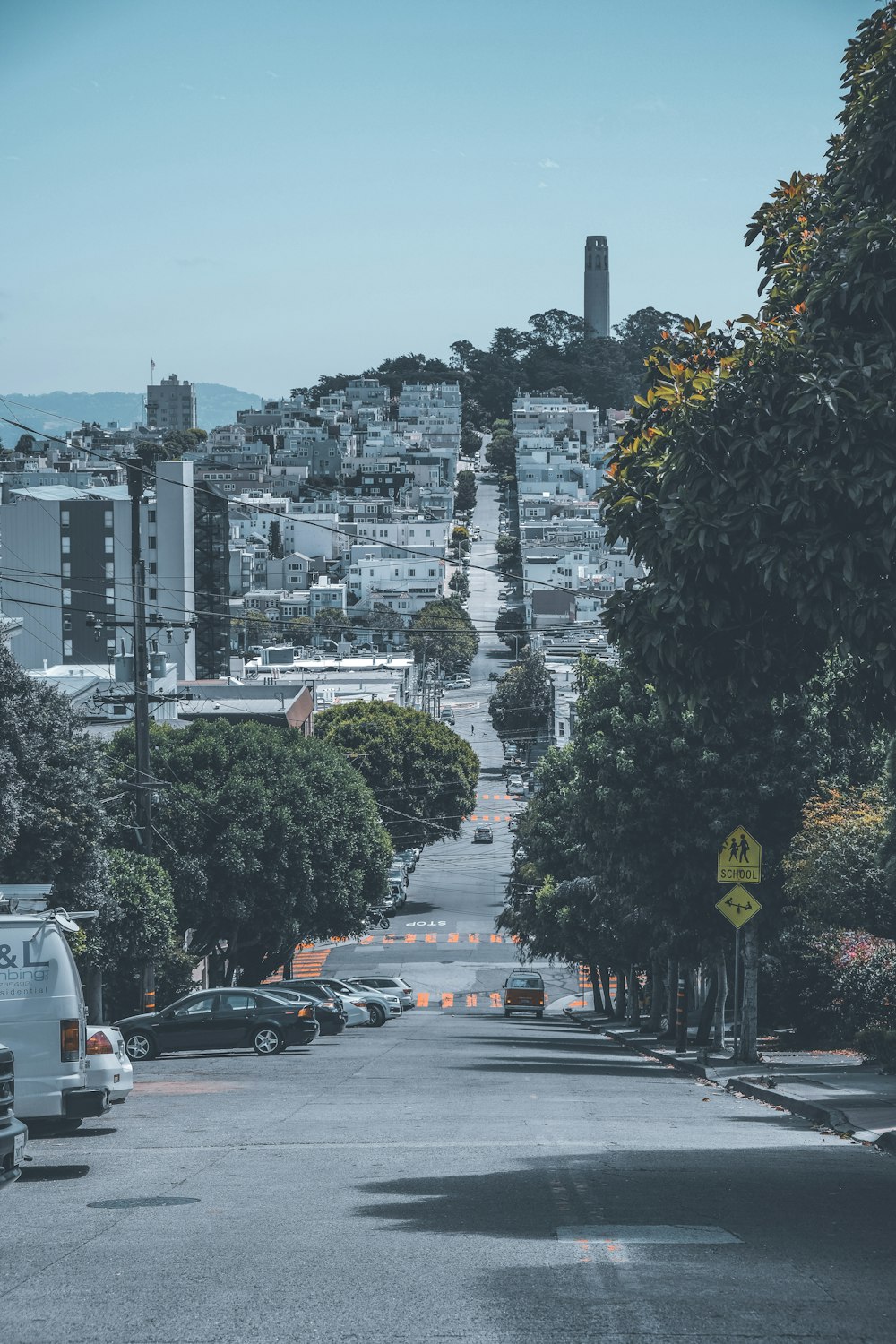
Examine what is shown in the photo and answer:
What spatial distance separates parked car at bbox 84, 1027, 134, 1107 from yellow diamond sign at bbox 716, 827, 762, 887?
10.8 meters

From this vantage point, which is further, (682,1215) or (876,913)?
(876,913)

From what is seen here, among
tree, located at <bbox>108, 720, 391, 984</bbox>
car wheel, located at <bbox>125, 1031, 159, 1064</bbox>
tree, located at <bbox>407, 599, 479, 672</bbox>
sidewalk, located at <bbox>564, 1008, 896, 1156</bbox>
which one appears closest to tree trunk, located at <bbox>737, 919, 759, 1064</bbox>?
sidewalk, located at <bbox>564, 1008, 896, 1156</bbox>

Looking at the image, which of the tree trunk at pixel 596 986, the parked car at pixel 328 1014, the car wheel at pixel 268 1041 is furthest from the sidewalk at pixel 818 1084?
the tree trunk at pixel 596 986

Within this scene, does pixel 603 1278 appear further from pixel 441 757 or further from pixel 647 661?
pixel 441 757

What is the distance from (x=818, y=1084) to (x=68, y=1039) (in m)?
11.0

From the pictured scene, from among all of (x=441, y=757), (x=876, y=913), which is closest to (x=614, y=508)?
(x=876, y=913)

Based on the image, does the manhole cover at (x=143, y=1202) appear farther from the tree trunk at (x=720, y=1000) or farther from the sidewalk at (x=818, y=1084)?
the tree trunk at (x=720, y=1000)

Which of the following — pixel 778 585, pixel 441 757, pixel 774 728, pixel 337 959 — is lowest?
pixel 337 959

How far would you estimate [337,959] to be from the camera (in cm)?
7619

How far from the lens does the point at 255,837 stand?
1686 inches

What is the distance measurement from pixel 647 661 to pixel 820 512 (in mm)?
1757

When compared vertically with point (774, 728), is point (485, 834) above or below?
below

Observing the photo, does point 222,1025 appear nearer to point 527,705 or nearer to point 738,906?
point 738,906

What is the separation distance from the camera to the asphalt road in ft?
24.6
